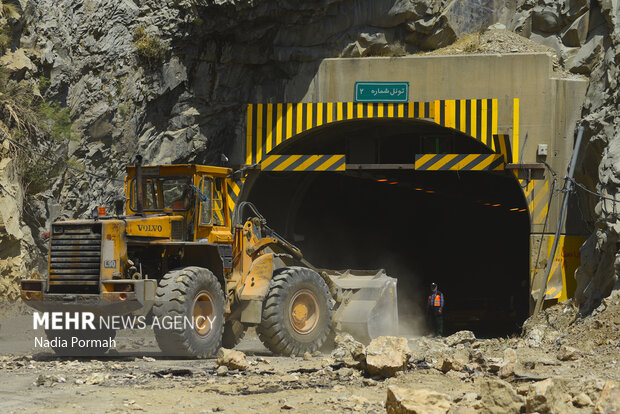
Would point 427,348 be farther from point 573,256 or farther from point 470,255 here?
point 470,255

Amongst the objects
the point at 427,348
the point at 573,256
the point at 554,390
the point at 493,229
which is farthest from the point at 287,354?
the point at 493,229

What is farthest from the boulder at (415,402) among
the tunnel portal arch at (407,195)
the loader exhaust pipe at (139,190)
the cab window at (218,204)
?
the tunnel portal arch at (407,195)

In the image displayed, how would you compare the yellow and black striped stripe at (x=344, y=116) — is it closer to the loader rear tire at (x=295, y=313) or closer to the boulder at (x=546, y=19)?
the boulder at (x=546, y=19)

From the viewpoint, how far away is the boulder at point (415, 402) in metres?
8.10

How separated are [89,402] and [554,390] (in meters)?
4.76

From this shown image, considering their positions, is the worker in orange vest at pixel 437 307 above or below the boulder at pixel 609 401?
below

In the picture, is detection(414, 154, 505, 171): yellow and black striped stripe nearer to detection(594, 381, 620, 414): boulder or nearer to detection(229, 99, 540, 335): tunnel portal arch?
detection(229, 99, 540, 335): tunnel portal arch

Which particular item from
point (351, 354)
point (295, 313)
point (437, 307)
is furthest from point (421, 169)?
point (351, 354)

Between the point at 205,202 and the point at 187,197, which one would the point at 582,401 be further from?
the point at 187,197

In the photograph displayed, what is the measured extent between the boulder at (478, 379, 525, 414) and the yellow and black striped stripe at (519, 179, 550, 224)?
46.4ft

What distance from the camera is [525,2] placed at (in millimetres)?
24266

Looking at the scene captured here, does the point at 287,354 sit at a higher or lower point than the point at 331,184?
lower

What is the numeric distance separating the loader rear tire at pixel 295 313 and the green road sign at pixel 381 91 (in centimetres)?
843

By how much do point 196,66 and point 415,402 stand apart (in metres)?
16.0
